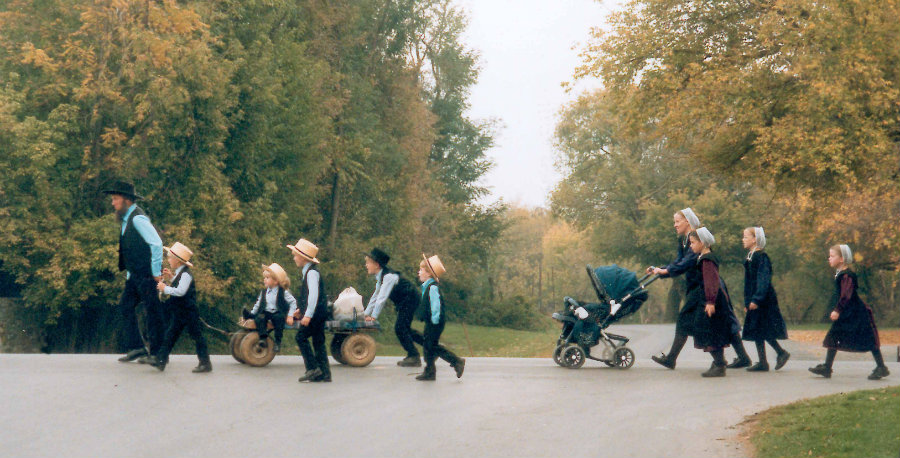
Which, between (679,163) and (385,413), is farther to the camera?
(679,163)

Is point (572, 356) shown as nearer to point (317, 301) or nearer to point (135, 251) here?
point (317, 301)

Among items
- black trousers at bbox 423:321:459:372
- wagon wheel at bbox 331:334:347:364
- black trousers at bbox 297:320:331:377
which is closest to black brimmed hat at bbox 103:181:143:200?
black trousers at bbox 297:320:331:377

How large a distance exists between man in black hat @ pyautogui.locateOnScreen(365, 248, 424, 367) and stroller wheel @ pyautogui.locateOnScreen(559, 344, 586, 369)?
6.79 ft

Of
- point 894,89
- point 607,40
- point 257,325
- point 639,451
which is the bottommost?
point 639,451

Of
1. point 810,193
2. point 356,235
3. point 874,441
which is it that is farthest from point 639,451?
point 356,235

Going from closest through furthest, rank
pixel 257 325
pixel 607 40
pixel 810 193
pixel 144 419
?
1. pixel 144 419
2. pixel 257 325
3. pixel 810 193
4. pixel 607 40

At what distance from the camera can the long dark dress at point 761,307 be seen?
50.4 ft

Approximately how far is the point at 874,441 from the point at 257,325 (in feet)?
27.7

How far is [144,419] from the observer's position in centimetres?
1021

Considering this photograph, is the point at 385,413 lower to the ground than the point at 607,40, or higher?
lower

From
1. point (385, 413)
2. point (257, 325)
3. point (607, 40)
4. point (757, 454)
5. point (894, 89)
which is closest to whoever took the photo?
point (757, 454)

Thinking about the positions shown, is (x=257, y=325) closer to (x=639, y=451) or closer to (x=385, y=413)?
(x=385, y=413)

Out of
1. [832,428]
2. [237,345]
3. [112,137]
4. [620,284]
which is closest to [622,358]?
[620,284]

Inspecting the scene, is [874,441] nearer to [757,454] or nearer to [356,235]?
[757,454]
